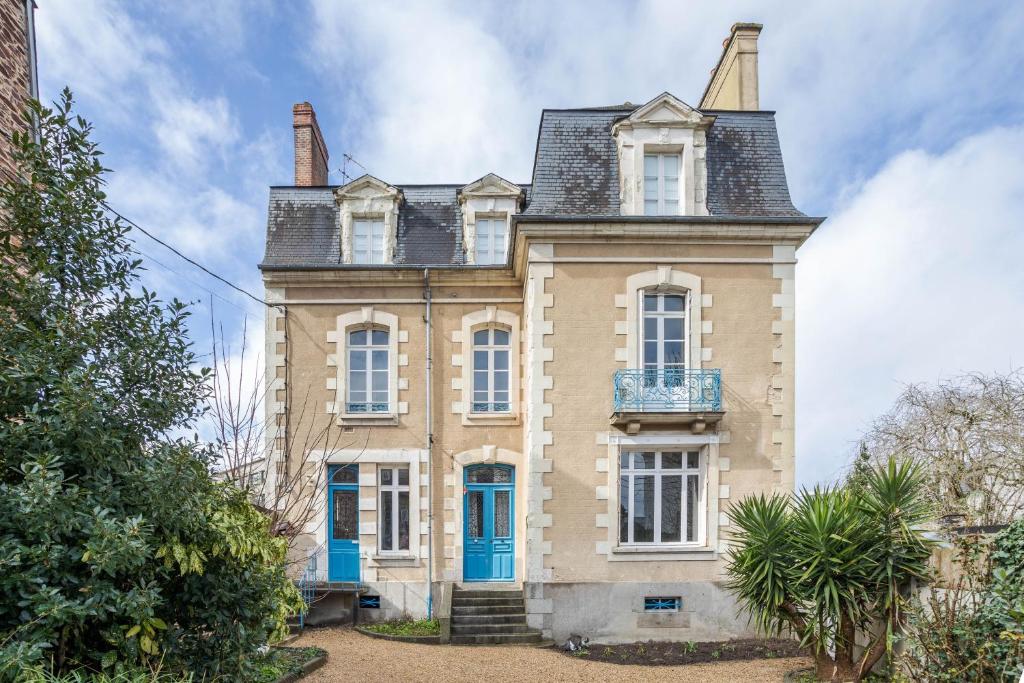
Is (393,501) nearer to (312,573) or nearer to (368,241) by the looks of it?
(312,573)

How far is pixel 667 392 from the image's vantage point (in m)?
10.8

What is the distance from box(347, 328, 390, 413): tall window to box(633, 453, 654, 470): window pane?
5.06 m

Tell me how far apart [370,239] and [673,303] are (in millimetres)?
6295

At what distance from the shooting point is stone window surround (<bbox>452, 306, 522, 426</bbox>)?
1297 centimetres

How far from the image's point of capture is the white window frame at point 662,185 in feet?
37.5

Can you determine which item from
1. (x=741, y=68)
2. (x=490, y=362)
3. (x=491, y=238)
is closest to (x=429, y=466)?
(x=490, y=362)

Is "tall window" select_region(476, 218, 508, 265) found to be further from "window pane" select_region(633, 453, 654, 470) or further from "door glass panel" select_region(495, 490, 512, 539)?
"window pane" select_region(633, 453, 654, 470)

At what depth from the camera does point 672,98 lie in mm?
11336

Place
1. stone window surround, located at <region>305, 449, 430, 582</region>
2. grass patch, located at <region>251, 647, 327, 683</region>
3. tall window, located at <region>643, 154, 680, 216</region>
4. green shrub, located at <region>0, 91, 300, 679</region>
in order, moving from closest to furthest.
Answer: green shrub, located at <region>0, 91, 300, 679</region> < grass patch, located at <region>251, 647, 327, 683</region> < tall window, located at <region>643, 154, 680, 216</region> < stone window surround, located at <region>305, 449, 430, 582</region>

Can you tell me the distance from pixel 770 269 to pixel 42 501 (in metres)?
10.6

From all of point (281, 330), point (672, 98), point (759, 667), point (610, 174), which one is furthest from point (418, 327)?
point (759, 667)

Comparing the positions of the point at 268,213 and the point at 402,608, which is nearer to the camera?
the point at 402,608

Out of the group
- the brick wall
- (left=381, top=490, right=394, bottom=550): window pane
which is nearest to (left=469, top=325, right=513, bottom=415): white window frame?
(left=381, top=490, right=394, bottom=550): window pane

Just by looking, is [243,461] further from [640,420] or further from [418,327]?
[640,420]
